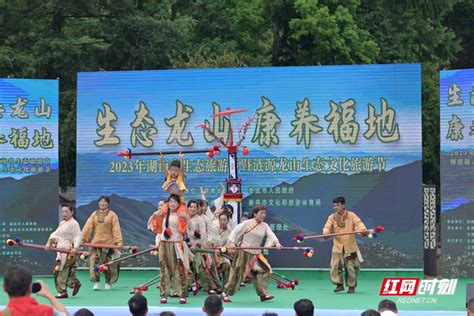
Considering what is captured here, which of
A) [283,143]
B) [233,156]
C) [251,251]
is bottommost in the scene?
[251,251]

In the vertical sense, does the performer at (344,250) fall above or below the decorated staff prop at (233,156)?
below

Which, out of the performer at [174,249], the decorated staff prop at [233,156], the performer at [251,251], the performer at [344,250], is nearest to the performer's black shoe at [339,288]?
the performer at [344,250]

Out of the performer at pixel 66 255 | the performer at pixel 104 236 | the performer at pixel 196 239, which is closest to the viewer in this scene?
the performer at pixel 66 255

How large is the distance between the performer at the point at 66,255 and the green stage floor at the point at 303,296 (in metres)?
0.19

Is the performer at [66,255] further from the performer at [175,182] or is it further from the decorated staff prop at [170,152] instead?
the performer at [175,182]

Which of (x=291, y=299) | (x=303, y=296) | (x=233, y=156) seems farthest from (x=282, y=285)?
(x=233, y=156)

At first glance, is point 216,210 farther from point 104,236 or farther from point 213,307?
point 213,307

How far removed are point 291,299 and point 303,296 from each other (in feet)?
1.25

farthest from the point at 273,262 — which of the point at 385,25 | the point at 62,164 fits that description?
the point at 385,25

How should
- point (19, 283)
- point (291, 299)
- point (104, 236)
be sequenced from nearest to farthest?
1. point (19, 283)
2. point (291, 299)
3. point (104, 236)

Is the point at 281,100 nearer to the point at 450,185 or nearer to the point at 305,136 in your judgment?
the point at 305,136

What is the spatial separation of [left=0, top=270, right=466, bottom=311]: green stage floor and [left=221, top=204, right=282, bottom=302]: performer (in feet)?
0.76

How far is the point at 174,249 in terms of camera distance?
1296 centimetres

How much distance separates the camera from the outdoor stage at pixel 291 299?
38.5 ft
